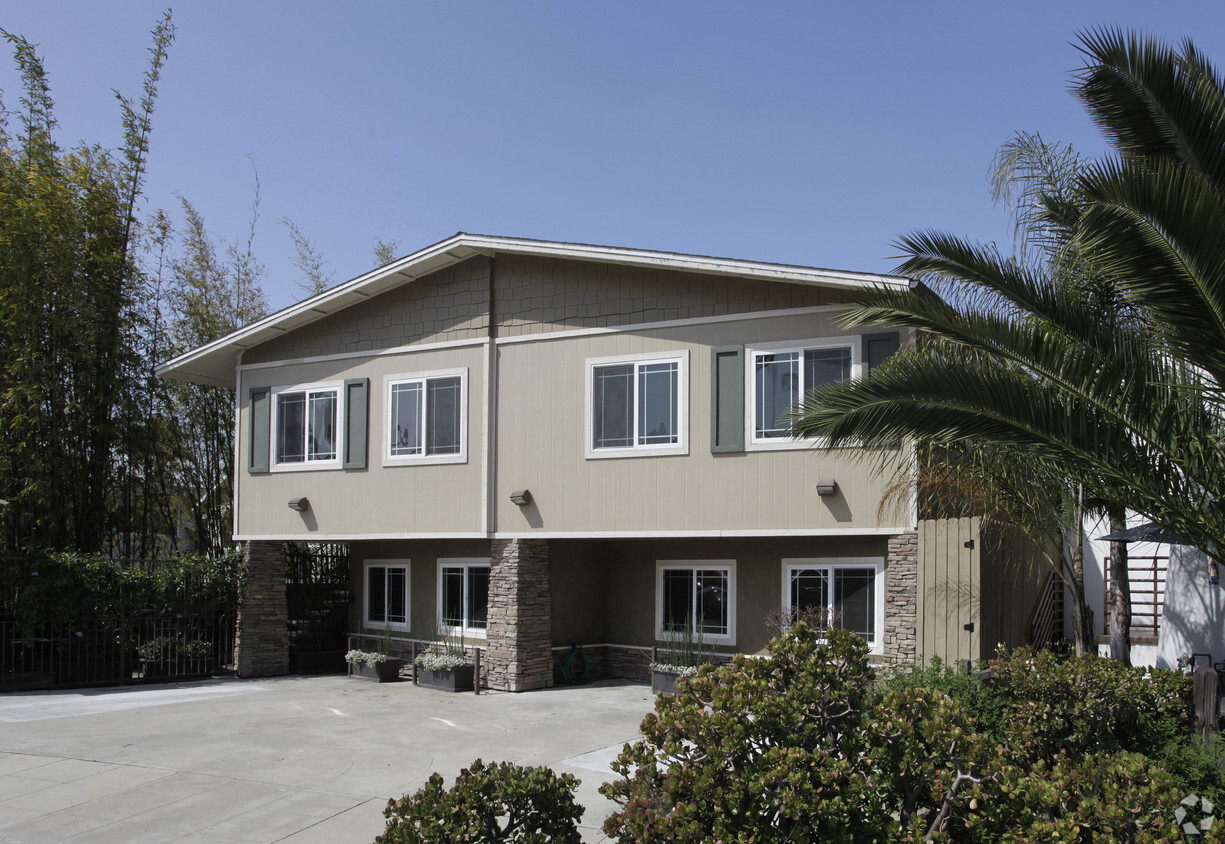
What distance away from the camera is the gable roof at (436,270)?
12.1 meters

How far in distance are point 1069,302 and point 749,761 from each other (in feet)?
13.2

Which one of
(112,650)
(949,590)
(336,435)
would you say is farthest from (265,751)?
(949,590)

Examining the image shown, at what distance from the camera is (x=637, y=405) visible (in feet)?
44.4

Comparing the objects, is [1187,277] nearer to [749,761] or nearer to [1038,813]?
[1038,813]

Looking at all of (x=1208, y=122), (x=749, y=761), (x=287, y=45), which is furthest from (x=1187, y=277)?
(x=287, y=45)

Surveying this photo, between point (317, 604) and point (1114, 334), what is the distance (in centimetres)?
1446

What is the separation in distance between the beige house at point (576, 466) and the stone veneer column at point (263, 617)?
0.04m

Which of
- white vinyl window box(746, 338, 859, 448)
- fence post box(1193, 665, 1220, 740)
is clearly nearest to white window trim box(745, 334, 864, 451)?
white vinyl window box(746, 338, 859, 448)

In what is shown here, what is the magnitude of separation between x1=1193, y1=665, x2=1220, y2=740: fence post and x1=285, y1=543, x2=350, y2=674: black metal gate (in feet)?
44.1

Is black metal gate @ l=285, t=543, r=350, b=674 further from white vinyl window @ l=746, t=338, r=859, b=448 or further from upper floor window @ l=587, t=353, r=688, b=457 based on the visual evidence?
white vinyl window @ l=746, t=338, r=859, b=448

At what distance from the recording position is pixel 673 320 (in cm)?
1338

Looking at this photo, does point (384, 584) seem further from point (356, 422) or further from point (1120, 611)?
point (1120, 611)

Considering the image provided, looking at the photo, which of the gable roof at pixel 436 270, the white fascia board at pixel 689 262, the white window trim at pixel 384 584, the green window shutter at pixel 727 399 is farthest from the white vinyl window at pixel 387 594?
the green window shutter at pixel 727 399

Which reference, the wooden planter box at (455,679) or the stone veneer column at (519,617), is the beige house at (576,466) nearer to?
the stone veneer column at (519,617)
